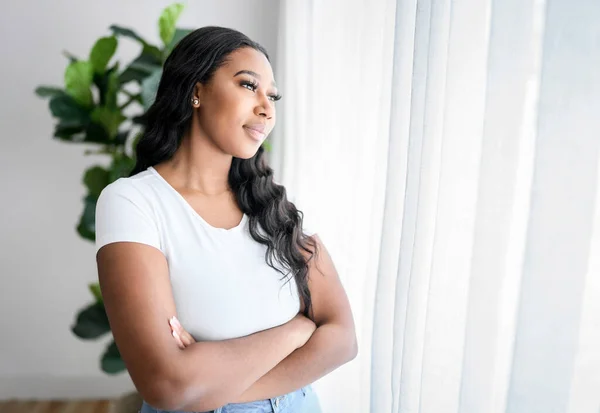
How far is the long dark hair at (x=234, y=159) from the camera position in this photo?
1.12 metres

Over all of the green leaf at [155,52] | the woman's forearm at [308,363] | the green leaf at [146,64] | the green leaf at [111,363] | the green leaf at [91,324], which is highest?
the green leaf at [155,52]

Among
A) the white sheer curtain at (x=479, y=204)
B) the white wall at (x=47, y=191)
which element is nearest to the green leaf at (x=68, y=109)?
the white wall at (x=47, y=191)

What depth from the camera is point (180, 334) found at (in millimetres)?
973

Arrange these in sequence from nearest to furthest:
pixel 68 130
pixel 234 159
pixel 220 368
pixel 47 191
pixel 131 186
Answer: pixel 220 368, pixel 131 186, pixel 234 159, pixel 68 130, pixel 47 191

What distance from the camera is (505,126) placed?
78 centimetres

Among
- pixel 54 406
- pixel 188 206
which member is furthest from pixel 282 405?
pixel 54 406

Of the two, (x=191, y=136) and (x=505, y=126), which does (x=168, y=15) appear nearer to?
(x=191, y=136)

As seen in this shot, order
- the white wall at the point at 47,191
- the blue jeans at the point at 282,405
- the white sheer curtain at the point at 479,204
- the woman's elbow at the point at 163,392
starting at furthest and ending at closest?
the white wall at the point at 47,191
the blue jeans at the point at 282,405
the woman's elbow at the point at 163,392
the white sheer curtain at the point at 479,204

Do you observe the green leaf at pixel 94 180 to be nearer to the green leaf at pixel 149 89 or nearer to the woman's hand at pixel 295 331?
the green leaf at pixel 149 89

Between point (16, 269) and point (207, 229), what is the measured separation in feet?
6.19

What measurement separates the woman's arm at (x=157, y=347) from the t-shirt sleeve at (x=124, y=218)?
0.02m

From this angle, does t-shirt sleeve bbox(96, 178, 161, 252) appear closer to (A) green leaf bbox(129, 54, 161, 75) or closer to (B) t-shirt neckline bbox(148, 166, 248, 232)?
(B) t-shirt neckline bbox(148, 166, 248, 232)

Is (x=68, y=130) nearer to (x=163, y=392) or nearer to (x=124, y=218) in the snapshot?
(x=124, y=218)

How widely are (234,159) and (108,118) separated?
0.88m
